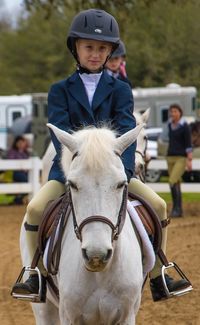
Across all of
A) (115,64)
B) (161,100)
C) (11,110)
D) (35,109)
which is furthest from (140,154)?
(161,100)

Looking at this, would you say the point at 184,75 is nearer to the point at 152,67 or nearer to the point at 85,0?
the point at 152,67

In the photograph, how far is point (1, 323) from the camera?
8.45 meters

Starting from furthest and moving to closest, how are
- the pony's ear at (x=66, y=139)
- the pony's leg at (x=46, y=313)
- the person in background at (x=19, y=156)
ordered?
1. the person in background at (x=19, y=156)
2. the pony's leg at (x=46, y=313)
3. the pony's ear at (x=66, y=139)

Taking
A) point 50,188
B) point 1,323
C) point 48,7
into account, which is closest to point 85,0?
point 48,7

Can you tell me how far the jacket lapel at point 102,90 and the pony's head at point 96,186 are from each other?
772mm

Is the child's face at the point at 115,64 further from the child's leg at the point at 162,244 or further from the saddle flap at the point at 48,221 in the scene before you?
the saddle flap at the point at 48,221

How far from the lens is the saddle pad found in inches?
231

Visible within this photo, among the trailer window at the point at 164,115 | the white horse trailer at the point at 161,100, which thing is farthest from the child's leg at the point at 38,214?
the trailer window at the point at 164,115

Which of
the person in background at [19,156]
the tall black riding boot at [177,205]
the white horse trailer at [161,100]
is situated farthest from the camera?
the white horse trailer at [161,100]

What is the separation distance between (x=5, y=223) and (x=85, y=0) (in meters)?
6.11

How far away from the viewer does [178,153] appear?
17.0 metres

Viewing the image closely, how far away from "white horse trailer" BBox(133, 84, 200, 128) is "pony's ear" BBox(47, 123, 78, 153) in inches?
1096

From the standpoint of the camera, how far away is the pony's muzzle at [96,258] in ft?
15.6

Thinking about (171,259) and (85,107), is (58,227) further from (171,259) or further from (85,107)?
(171,259)
